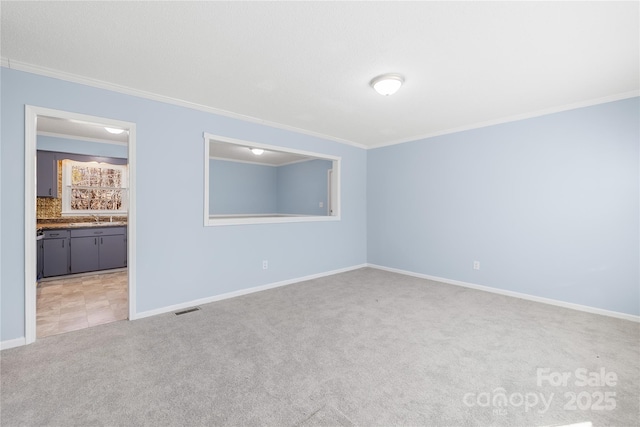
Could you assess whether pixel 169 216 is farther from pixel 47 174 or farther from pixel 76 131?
pixel 47 174

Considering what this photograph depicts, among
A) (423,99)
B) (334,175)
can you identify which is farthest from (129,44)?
(334,175)

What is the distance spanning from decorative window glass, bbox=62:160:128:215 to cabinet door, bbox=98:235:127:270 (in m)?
0.84

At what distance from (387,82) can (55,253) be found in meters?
5.65

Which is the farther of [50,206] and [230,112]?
[50,206]

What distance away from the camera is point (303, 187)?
25.8ft

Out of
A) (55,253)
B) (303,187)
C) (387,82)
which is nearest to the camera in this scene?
(387,82)

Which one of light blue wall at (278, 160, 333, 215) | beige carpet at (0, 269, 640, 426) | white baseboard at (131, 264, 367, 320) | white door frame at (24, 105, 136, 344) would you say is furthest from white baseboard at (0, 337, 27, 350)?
light blue wall at (278, 160, 333, 215)

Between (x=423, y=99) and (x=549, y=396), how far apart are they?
9.57 feet

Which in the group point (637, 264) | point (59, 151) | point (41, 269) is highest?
point (59, 151)

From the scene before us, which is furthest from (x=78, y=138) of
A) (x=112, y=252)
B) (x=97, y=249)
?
(x=112, y=252)

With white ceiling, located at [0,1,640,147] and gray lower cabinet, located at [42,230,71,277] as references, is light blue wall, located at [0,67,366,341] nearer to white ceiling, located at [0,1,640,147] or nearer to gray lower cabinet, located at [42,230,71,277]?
white ceiling, located at [0,1,640,147]

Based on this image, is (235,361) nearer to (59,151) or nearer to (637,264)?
(637,264)

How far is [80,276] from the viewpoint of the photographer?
4938mm

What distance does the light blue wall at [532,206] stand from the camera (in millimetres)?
3176
